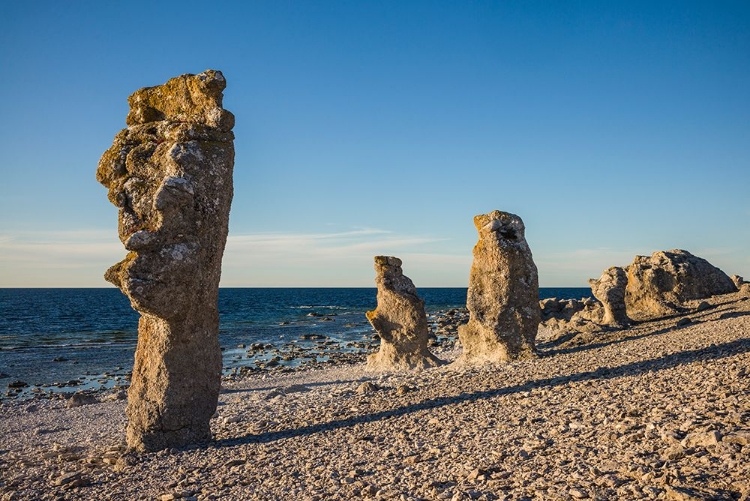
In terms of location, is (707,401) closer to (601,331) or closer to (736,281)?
(601,331)

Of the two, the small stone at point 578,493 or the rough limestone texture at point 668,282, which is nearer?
the small stone at point 578,493

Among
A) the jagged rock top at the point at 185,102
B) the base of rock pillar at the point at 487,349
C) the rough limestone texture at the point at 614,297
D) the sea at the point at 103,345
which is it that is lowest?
the sea at the point at 103,345

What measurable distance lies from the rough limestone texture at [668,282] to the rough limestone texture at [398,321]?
11.3 meters

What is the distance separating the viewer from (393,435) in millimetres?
10117

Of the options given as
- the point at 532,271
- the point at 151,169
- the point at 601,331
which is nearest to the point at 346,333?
the point at 601,331

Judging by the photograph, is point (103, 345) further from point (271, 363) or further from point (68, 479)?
point (68, 479)

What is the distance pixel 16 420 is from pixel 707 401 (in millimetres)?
17282

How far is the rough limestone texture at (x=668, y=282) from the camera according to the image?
93.8ft

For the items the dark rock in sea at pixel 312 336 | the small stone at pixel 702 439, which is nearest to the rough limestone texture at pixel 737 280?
the dark rock in sea at pixel 312 336

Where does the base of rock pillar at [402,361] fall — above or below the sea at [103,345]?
above

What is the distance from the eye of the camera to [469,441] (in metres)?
8.99

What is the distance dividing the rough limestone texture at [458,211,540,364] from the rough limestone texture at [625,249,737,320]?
444 inches

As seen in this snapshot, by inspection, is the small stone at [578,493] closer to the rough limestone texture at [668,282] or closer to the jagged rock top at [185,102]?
the jagged rock top at [185,102]

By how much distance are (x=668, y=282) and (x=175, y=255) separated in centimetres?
2721
